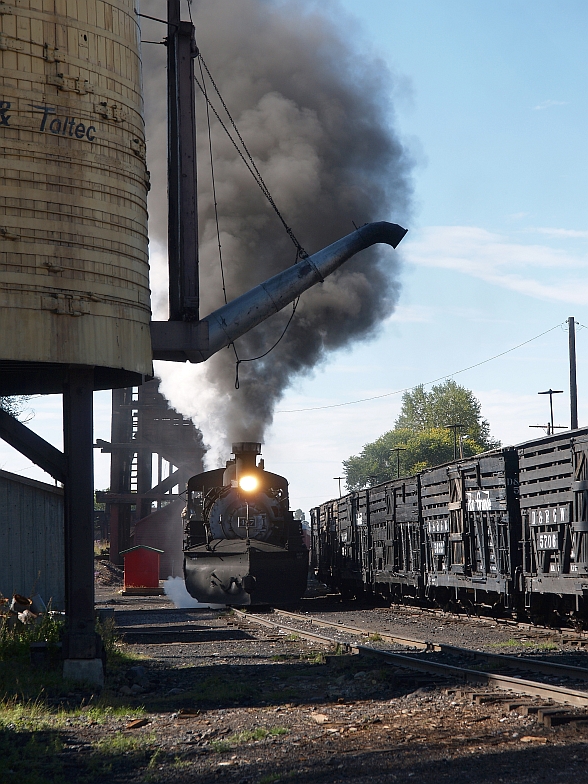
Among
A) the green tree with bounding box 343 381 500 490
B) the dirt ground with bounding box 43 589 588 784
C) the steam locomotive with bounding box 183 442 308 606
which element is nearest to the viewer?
the dirt ground with bounding box 43 589 588 784

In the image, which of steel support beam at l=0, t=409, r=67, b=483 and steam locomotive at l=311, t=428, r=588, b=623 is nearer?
steel support beam at l=0, t=409, r=67, b=483

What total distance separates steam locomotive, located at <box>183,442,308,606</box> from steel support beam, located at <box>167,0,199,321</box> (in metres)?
10.3

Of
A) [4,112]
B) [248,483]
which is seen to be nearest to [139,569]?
[248,483]

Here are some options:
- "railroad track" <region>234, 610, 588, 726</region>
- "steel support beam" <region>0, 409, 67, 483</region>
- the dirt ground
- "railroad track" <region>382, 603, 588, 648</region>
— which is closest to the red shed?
"railroad track" <region>382, 603, 588, 648</region>

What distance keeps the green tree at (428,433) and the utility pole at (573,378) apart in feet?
206

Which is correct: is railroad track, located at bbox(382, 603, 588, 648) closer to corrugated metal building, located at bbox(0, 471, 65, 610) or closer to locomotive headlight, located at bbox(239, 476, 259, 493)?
locomotive headlight, located at bbox(239, 476, 259, 493)

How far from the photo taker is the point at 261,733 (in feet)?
24.1

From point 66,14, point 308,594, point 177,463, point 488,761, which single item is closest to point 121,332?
point 66,14

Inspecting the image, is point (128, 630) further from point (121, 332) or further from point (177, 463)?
point (177, 463)

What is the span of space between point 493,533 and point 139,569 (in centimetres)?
2038

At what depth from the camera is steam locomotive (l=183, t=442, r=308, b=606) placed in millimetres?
22250

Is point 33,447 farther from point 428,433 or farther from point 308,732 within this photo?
point 428,433

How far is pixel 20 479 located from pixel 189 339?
9.58 meters

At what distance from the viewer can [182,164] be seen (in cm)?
1324
